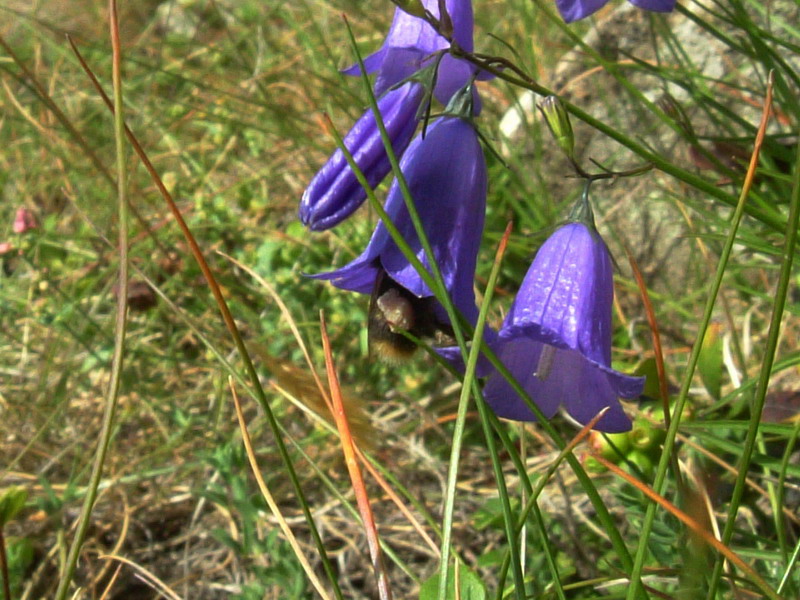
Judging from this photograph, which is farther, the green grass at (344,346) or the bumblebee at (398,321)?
the green grass at (344,346)

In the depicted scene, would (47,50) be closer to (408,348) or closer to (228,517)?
(228,517)

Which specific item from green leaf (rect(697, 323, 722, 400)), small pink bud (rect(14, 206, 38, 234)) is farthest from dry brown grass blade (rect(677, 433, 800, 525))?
small pink bud (rect(14, 206, 38, 234))

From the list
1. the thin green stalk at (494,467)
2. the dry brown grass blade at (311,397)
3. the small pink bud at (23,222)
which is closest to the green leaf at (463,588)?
the thin green stalk at (494,467)

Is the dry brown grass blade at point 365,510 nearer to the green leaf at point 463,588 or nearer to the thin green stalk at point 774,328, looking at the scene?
the green leaf at point 463,588

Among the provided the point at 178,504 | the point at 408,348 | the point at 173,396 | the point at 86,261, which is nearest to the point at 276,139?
the point at 86,261

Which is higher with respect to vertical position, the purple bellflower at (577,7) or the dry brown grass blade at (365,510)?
the purple bellflower at (577,7)

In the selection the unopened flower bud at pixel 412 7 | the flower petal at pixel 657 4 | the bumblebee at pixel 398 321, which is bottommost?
the bumblebee at pixel 398 321

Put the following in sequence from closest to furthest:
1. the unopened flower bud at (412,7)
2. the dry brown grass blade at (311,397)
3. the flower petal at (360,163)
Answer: the unopened flower bud at (412,7)
the flower petal at (360,163)
the dry brown grass blade at (311,397)
